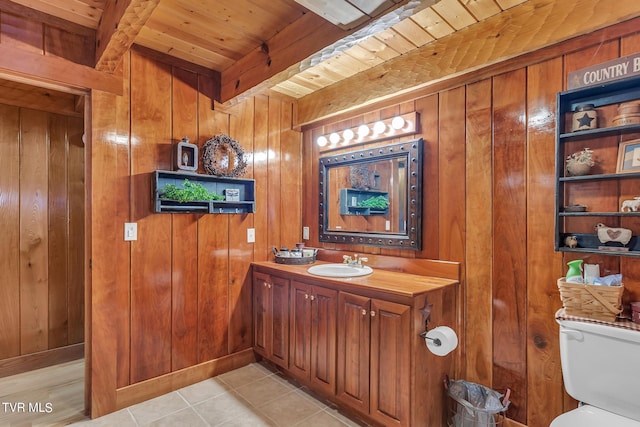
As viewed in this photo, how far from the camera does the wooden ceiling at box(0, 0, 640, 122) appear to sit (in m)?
1.59

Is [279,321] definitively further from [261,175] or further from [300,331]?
[261,175]

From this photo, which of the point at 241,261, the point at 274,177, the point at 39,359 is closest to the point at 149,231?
the point at 241,261

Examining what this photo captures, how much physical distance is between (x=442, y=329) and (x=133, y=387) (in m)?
2.05

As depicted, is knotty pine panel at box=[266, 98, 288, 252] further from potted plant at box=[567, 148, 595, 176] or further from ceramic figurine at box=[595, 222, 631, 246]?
ceramic figurine at box=[595, 222, 631, 246]

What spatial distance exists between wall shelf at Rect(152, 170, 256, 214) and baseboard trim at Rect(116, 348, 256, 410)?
119 centimetres

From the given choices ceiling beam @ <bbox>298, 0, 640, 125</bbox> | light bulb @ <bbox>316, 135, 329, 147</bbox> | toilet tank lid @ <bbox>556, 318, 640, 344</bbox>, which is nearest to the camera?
toilet tank lid @ <bbox>556, 318, 640, 344</bbox>

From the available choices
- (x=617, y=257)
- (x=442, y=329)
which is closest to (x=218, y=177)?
(x=442, y=329)

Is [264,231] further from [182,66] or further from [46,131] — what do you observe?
[46,131]

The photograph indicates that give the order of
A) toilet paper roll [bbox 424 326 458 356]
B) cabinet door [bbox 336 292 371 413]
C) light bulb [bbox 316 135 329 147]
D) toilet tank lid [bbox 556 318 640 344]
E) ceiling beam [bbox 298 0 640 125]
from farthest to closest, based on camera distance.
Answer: light bulb [bbox 316 135 329 147] → cabinet door [bbox 336 292 371 413] → toilet paper roll [bbox 424 326 458 356] → ceiling beam [bbox 298 0 640 125] → toilet tank lid [bbox 556 318 640 344]

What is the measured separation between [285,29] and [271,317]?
205 centimetres

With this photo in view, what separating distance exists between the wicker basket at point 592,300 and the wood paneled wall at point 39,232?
365 centimetres

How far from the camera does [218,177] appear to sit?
8.38ft

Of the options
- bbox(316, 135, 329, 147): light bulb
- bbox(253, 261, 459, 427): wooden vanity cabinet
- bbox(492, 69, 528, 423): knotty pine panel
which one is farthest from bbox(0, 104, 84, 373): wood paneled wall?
bbox(492, 69, 528, 423): knotty pine panel

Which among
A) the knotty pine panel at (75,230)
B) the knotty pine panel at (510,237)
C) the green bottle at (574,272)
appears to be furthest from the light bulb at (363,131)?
the knotty pine panel at (75,230)
